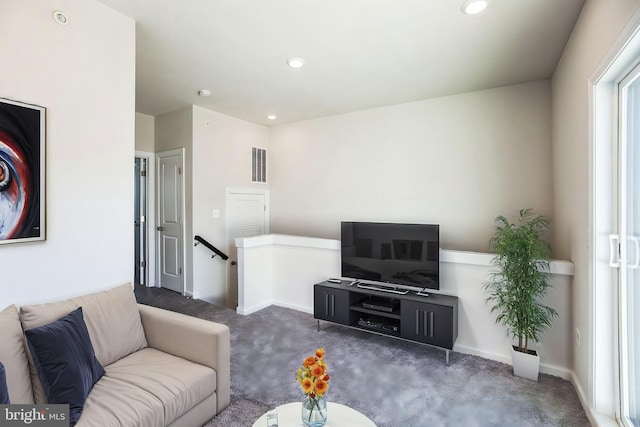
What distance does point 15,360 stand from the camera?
4.91 feet

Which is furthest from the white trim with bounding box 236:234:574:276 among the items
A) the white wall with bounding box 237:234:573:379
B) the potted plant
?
the potted plant

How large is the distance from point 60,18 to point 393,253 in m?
3.19

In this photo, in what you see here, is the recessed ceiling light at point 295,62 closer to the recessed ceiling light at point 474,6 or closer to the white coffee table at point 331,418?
the recessed ceiling light at point 474,6

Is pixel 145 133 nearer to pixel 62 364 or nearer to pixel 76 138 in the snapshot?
pixel 76 138

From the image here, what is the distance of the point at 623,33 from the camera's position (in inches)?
58.3

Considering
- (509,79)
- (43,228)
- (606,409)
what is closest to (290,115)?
(509,79)

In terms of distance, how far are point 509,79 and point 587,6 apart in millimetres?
1245

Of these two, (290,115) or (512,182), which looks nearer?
(512,182)

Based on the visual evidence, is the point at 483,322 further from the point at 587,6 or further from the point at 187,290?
the point at 187,290

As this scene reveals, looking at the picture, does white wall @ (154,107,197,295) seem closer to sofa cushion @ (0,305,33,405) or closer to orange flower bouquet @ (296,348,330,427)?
sofa cushion @ (0,305,33,405)

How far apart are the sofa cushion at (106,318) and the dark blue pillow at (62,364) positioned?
5.6 inches

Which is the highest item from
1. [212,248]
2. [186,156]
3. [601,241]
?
[186,156]

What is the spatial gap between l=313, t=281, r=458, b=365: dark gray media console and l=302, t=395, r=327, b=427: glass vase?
176cm

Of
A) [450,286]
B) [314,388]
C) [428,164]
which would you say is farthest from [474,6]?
[314,388]
